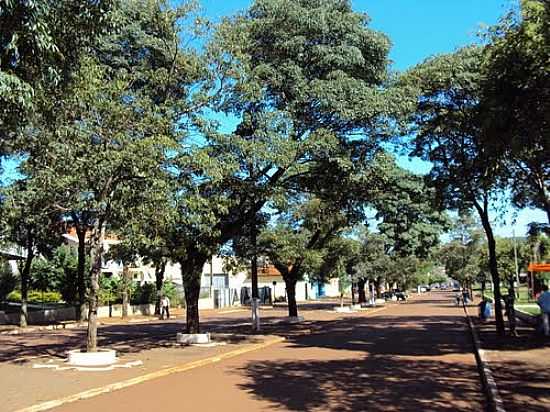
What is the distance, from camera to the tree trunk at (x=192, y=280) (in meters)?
22.1

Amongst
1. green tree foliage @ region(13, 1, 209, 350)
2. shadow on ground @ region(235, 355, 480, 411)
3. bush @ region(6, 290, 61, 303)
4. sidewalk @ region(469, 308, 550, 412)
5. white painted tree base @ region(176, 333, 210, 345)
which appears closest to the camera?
sidewalk @ region(469, 308, 550, 412)

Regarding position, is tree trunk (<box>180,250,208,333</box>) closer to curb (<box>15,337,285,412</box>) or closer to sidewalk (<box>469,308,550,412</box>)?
curb (<box>15,337,285,412</box>)

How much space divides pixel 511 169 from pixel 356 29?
6070 mm

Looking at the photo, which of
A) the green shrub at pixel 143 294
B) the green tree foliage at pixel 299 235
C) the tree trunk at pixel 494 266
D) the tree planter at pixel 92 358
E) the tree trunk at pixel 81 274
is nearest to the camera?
the tree planter at pixel 92 358

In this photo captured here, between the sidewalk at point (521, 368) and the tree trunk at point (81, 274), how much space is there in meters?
19.9

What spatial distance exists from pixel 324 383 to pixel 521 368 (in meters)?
4.15

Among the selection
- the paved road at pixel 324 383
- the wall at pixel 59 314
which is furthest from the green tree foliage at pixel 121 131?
the wall at pixel 59 314

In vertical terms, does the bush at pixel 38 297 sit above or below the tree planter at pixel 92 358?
above

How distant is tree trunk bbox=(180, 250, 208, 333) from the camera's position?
72.4 feet

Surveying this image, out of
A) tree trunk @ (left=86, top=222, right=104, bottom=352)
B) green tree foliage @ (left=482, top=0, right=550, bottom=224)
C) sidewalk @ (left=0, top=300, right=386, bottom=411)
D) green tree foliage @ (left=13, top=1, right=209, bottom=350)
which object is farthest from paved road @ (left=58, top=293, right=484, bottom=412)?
green tree foliage @ (left=482, top=0, right=550, bottom=224)

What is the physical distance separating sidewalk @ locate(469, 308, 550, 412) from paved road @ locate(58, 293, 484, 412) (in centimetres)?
50

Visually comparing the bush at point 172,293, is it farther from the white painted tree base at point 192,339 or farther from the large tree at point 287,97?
the large tree at point 287,97

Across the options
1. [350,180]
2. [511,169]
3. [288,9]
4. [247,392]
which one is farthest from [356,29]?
[247,392]

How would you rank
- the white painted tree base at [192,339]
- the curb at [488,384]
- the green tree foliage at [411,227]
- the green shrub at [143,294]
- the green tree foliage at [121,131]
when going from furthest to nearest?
the green shrub at [143,294]
the green tree foliage at [411,227]
the white painted tree base at [192,339]
the green tree foliage at [121,131]
the curb at [488,384]
